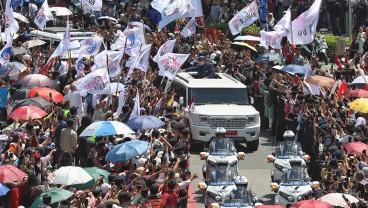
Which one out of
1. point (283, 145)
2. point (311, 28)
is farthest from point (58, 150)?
point (311, 28)

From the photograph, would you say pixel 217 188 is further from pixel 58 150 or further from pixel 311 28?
pixel 311 28

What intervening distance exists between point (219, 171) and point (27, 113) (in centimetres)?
479

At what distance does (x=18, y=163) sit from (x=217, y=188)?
393 centimetres

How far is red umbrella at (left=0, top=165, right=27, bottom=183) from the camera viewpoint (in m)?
22.0

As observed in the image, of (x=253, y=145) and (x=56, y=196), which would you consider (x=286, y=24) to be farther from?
(x=56, y=196)

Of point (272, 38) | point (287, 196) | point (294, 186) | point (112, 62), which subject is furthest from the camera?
point (272, 38)

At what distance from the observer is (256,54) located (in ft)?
126

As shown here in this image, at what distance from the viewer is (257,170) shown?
96.4 ft

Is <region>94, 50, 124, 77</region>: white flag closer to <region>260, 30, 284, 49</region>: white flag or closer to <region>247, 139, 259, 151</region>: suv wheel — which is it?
<region>247, 139, 259, 151</region>: suv wheel

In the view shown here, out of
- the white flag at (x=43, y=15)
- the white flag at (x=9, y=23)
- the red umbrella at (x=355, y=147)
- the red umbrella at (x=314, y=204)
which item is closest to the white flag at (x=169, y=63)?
the white flag at (x=9, y=23)

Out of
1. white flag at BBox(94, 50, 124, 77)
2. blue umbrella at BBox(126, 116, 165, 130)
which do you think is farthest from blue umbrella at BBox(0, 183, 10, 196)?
white flag at BBox(94, 50, 124, 77)

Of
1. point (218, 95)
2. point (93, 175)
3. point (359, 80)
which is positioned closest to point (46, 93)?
point (218, 95)

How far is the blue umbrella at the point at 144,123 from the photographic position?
1026 inches

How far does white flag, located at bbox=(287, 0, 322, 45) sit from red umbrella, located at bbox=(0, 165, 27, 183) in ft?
33.9
